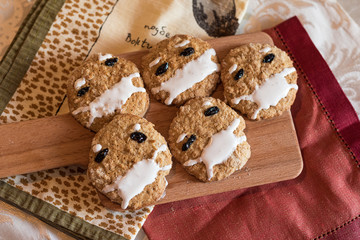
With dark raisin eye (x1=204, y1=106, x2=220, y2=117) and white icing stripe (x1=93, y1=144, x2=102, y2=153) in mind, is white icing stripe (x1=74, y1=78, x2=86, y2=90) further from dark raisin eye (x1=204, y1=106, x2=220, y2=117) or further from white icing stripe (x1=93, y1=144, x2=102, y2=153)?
dark raisin eye (x1=204, y1=106, x2=220, y2=117)

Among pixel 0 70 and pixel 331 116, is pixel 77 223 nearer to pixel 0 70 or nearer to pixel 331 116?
pixel 0 70

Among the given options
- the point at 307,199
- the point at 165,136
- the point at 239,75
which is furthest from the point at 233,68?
the point at 307,199

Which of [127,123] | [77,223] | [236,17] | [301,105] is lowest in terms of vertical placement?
[77,223]

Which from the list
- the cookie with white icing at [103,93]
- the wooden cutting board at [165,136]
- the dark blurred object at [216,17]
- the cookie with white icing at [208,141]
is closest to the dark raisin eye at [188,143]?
the cookie with white icing at [208,141]

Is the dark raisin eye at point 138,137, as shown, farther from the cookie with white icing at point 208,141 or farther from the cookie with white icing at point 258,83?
the cookie with white icing at point 258,83

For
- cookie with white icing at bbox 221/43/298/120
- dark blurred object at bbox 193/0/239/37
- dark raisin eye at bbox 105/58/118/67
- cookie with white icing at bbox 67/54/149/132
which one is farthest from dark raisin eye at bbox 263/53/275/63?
dark raisin eye at bbox 105/58/118/67

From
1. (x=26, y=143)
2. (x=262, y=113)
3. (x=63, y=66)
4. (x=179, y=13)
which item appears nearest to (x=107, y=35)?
(x=63, y=66)
